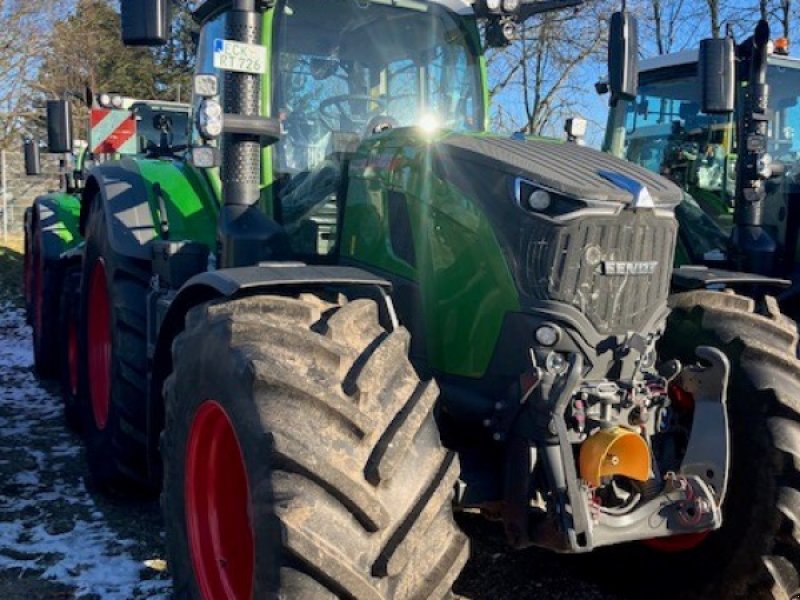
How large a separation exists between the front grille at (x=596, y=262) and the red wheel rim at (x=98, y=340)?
298 cm

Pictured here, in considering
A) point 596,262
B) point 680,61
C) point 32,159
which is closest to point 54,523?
point 596,262

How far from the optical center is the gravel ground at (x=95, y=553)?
3646 millimetres

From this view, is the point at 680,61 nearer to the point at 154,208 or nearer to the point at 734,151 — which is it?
the point at 734,151

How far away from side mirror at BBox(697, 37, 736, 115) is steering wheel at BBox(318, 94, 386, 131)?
2073 mm

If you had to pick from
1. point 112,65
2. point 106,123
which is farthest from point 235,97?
point 112,65

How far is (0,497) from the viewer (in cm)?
458

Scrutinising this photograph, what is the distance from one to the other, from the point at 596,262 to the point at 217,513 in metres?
1.49

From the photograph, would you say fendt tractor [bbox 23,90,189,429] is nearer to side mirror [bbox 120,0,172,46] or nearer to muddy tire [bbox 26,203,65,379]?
muddy tire [bbox 26,203,65,379]

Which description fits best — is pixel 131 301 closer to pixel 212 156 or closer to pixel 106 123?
pixel 212 156

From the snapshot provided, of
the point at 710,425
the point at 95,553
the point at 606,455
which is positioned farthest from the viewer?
the point at 95,553

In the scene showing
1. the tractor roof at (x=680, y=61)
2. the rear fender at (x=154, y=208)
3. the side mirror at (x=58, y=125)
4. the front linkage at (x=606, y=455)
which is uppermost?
the tractor roof at (x=680, y=61)

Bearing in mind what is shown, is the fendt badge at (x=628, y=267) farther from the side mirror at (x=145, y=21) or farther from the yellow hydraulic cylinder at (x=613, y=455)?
the side mirror at (x=145, y=21)

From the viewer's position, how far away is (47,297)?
24.3 ft

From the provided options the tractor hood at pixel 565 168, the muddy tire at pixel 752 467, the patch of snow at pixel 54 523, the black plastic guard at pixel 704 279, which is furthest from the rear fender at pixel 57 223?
the muddy tire at pixel 752 467
